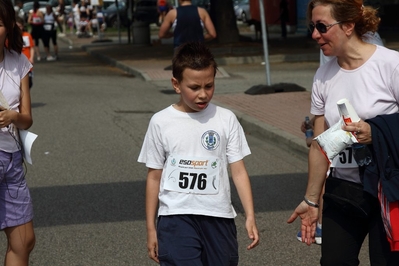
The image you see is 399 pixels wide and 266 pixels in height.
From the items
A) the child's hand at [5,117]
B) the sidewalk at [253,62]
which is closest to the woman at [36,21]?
the sidewalk at [253,62]

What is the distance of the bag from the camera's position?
12.5 ft

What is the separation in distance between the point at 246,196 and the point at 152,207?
0.45 meters

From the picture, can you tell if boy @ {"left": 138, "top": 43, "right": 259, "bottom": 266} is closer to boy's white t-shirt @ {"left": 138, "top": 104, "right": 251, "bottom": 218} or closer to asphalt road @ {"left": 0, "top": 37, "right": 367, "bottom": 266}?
boy's white t-shirt @ {"left": 138, "top": 104, "right": 251, "bottom": 218}

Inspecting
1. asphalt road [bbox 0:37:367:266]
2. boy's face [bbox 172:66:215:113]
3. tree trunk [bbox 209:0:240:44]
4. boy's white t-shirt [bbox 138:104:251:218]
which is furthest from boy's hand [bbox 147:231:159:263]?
tree trunk [bbox 209:0:240:44]

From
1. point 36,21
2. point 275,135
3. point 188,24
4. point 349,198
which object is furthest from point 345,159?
point 36,21

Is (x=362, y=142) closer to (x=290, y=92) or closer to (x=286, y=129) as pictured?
(x=286, y=129)

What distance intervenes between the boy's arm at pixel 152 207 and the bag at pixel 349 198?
2.61 ft

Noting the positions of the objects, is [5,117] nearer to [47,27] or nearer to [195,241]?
[195,241]

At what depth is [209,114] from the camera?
4027 mm

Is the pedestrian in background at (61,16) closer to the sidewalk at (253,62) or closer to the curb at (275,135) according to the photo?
the sidewalk at (253,62)

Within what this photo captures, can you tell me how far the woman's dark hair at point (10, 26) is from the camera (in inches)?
169

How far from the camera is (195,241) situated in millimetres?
3941

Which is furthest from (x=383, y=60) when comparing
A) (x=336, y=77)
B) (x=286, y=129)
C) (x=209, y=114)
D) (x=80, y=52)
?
(x=80, y=52)

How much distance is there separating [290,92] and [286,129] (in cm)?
431
